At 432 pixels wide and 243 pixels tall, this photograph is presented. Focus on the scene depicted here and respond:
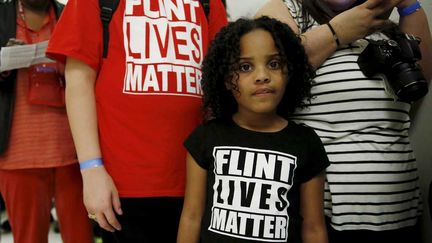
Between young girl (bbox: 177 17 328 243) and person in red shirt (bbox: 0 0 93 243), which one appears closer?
young girl (bbox: 177 17 328 243)

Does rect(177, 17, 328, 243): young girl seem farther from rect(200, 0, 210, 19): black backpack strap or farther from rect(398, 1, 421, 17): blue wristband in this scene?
rect(398, 1, 421, 17): blue wristband

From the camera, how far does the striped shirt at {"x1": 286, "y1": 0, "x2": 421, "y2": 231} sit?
968mm

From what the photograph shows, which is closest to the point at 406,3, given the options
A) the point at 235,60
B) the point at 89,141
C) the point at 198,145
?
the point at 235,60

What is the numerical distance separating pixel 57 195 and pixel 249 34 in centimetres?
101

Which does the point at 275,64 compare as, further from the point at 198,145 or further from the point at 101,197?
the point at 101,197

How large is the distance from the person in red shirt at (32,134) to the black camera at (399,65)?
106 centimetres

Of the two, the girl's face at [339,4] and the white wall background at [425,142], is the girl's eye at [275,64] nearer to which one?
the girl's face at [339,4]

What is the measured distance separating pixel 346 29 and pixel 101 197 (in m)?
0.68

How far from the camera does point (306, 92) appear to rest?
3.27ft

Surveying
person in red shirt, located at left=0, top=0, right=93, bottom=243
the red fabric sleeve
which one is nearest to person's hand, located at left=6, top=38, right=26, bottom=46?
person in red shirt, located at left=0, top=0, right=93, bottom=243

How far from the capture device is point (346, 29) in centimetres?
97

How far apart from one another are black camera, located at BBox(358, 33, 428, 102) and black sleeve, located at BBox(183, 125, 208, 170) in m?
0.42

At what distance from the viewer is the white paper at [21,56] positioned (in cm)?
137

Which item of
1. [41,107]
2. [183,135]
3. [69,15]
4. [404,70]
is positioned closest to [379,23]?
[404,70]
